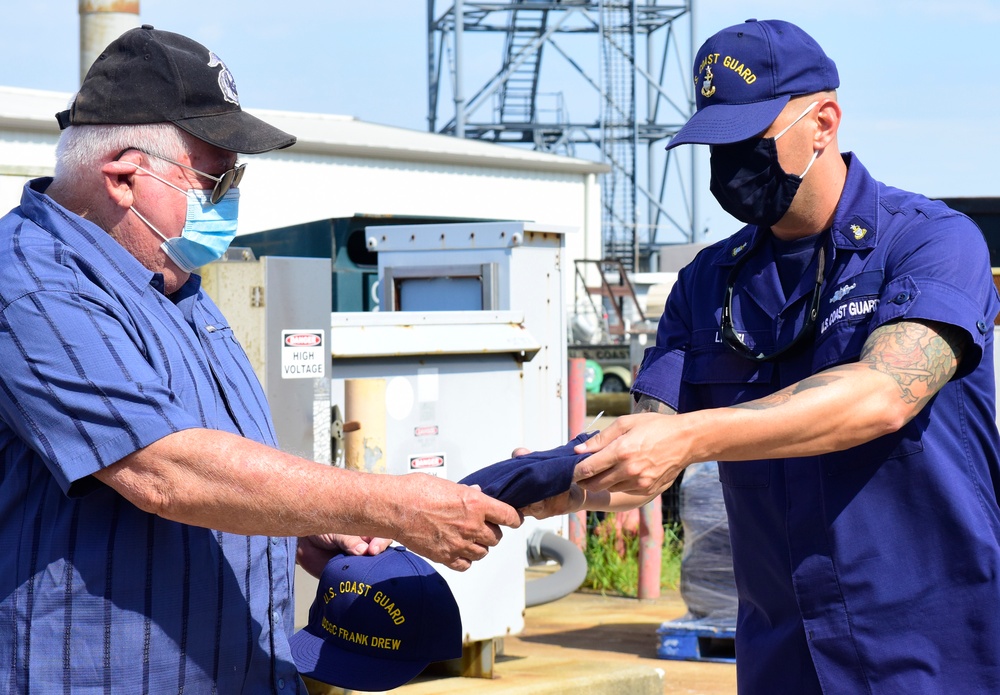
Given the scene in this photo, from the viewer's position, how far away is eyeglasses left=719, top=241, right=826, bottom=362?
7.97 ft

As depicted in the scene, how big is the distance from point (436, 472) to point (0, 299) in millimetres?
3389

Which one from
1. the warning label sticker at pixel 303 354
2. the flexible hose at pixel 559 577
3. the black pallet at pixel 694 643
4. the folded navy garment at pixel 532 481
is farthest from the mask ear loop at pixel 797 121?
→ the black pallet at pixel 694 643

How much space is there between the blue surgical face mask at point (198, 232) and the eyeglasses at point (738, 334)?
43.3 inches

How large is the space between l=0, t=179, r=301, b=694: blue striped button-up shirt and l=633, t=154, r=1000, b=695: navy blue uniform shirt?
1.08 meters

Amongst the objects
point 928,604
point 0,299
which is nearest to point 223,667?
point 0,299

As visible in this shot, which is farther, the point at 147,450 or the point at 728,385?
the point at 728,385

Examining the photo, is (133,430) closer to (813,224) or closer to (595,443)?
(595,443)

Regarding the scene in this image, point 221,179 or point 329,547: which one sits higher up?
point 221,179

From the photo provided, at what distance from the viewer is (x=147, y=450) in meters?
1.93

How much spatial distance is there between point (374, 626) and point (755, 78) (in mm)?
1456

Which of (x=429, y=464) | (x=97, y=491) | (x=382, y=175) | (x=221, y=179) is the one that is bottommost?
(x=429, y=464)

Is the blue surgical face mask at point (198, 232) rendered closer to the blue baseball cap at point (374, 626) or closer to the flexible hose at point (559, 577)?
the blue baseball cap at point (374, 626)

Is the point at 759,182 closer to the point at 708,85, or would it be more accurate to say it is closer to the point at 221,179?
the point at 708,85

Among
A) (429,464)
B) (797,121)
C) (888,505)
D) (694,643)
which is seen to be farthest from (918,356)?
(694,643)
